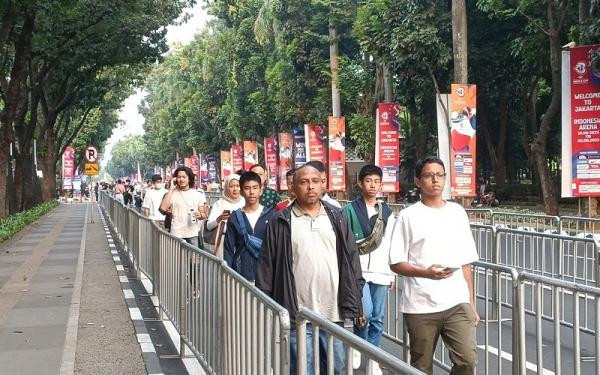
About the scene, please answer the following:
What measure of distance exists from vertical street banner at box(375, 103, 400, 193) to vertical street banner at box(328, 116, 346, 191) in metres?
5.29

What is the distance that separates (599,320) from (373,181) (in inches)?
83.0

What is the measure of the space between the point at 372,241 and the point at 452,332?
5.23 ft

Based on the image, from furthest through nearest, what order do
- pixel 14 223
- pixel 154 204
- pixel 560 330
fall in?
pixel 14 223, pixel 154 204, pixel 560 330

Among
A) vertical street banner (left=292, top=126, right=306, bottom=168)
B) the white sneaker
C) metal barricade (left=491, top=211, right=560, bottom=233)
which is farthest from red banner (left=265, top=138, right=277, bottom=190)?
the white sneaker

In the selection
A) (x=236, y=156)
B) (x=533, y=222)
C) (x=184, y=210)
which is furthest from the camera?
(x=236, y=156)

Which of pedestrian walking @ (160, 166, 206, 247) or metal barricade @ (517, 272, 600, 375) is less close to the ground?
pedestrian walking @ (160, 166, 206, 247)

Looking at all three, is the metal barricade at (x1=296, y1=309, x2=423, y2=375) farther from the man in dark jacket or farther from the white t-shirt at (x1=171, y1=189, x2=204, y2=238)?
the white t-shirt at (x1=171, y1=189, x2=204, y2=238)

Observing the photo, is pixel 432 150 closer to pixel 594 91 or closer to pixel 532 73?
pixel 532 73

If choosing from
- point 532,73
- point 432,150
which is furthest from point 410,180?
point 532,73

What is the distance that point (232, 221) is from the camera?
684 centimetres

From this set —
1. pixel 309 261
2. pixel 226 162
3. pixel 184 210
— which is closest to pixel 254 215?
pixel 309 261

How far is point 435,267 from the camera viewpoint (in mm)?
4945

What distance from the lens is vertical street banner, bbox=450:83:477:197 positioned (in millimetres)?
20016

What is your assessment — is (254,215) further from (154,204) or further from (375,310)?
(154,204)
